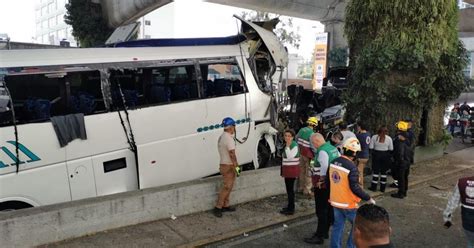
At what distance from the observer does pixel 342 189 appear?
491 centimetres

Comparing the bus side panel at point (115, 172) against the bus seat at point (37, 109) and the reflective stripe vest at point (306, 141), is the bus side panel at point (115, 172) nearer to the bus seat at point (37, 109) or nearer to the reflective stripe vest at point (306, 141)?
the bus seat at point (37, 109)

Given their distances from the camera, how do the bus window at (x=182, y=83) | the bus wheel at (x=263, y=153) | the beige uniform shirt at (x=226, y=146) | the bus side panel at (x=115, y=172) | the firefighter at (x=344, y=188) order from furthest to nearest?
the bus wheel at (x=263, y=153)
the bus window at (x=182, y=83)
the beige uniform shirt at (x=226, y=146)
the bus side panel at (x=115, y=172)
the firefighter at (x=344, y=188)

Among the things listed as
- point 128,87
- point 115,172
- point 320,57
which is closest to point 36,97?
point 128,87

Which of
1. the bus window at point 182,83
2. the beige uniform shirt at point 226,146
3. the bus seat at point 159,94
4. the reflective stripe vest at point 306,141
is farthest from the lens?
the reflective stripe vest at point 306,141

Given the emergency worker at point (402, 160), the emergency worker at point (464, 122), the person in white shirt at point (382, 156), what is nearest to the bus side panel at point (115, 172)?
the person in white shirt at point (382, 156)

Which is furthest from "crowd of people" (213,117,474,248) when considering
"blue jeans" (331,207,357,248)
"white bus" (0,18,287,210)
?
"white bus" (0,18,287,210)

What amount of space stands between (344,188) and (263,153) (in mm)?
4754

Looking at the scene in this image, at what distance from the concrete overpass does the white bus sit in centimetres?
1222

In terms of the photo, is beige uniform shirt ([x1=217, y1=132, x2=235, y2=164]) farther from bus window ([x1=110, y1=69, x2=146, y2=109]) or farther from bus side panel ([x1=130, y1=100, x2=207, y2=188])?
bus window ([x1=110, y1=69, x2=146, y2=109])

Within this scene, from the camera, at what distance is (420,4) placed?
33.4 feet

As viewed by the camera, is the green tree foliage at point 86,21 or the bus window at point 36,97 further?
the green tree foliage at point 86,21

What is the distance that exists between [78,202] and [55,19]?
122 meters

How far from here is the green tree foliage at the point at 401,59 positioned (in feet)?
33.3

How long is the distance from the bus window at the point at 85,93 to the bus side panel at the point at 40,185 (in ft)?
3.07
